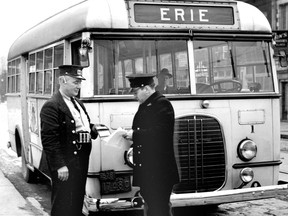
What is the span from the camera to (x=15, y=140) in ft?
35.9

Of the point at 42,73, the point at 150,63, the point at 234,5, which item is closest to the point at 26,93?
the point at 42,73

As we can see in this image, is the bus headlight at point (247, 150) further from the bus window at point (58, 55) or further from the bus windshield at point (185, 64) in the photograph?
the bus window at point (58, 55)

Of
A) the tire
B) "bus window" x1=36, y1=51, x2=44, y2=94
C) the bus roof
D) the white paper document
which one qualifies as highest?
the bus roof

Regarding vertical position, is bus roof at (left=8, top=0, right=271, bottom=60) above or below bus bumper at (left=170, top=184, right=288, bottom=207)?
above

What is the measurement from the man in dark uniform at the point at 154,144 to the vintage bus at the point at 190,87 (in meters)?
0.53

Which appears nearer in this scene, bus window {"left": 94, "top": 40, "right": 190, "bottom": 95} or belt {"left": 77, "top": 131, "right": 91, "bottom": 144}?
belt {"left": 77, "top": 131, "right": 91, "bottom": 144}

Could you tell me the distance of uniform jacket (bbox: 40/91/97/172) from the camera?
5043 millimetres

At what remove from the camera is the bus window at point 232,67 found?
21.1 ft

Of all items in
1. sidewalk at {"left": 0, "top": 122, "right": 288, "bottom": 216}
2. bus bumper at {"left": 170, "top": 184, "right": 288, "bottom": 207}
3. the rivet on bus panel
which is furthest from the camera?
sidewalk at {"left": 0, "top": 122, "right": 288, "bottom": 216}

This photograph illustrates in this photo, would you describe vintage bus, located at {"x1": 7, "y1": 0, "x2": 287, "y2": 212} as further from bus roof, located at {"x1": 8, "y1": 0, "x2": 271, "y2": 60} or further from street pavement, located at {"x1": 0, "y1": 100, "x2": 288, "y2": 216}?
street pavement, located at {"x1": 0, "y1": 100, "x2": 288, "y2": 216}

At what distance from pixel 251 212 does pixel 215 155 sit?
157cm

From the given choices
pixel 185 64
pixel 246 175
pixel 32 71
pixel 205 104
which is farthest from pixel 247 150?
pixel 32 71

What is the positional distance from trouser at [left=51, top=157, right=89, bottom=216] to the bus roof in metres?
1.67

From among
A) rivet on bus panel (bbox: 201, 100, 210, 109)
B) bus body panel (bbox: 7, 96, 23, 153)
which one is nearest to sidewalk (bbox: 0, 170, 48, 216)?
bus body panel (bbox: 7, 96, 23, 153)
